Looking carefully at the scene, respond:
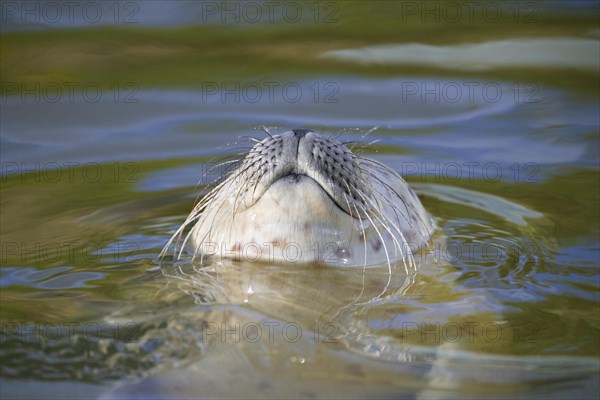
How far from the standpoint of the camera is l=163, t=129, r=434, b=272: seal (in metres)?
5.22

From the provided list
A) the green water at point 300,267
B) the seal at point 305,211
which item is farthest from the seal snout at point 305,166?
the green water at point 300,267

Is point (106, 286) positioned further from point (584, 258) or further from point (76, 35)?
point (76, 35)

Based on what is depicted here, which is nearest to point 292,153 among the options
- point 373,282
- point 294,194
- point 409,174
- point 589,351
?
point 294,194

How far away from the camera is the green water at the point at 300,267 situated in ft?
14.8

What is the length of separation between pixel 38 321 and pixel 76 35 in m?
4.75

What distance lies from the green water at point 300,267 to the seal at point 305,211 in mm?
122

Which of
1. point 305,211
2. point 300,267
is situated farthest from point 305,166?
point 300,267

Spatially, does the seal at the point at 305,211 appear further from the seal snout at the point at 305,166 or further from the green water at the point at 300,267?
the green water at the point at 300,267

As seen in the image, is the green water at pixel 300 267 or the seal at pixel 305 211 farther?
the seal at pixel 305 211

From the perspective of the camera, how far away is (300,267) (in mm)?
5422

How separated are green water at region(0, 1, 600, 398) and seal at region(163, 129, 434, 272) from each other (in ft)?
0.40

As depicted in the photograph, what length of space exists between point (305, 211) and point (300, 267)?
31cm

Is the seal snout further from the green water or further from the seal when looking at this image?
the green water

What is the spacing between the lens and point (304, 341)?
4.63m
